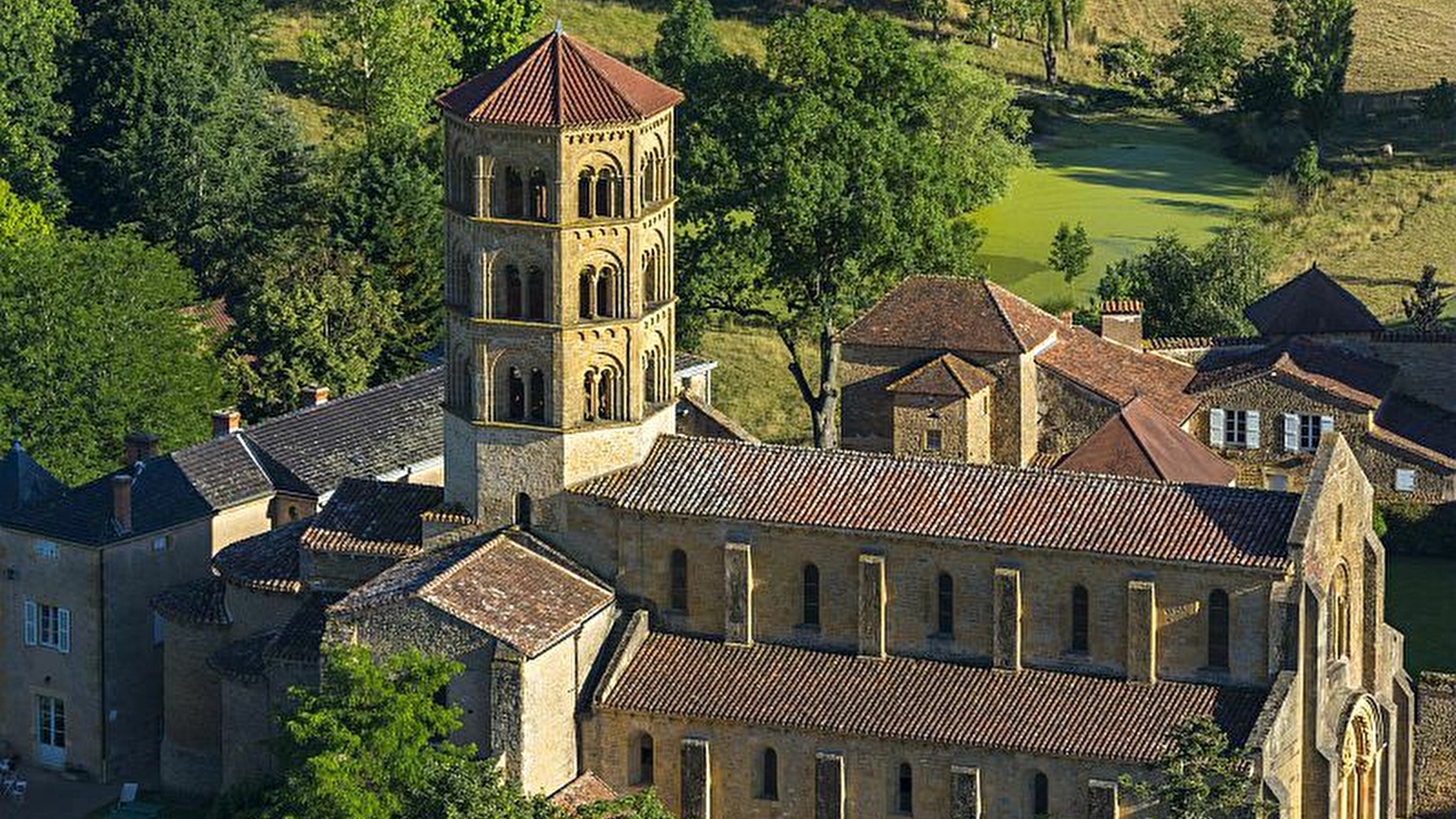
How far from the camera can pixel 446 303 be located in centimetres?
8250

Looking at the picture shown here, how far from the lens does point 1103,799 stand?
76375 mm

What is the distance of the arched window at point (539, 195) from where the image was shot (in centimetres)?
8050

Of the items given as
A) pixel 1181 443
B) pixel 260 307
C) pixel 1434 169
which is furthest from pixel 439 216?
pixel 1434 169

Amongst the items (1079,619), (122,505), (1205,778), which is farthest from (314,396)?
(1205,778)

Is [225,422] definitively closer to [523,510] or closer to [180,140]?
[523,510]

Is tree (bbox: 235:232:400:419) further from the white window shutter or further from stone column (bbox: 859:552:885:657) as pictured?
stone column (bbox: 859:552:885:657)

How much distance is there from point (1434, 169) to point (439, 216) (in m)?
45.3

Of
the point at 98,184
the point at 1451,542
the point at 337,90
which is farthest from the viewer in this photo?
the point at 337,90

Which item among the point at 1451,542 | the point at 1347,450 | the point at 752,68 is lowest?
the point at 1451,542

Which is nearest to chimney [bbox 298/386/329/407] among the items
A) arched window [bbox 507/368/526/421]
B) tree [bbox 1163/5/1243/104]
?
arched window [bbox 507/368/526/421]

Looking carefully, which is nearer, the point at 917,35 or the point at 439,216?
the point at 439,216

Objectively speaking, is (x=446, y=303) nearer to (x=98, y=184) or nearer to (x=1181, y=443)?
(x=1181, y=443)

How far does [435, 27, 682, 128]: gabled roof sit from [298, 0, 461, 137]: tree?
53560mm

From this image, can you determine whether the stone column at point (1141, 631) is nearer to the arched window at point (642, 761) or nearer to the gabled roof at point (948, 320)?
the arched window at point (642, 761)
